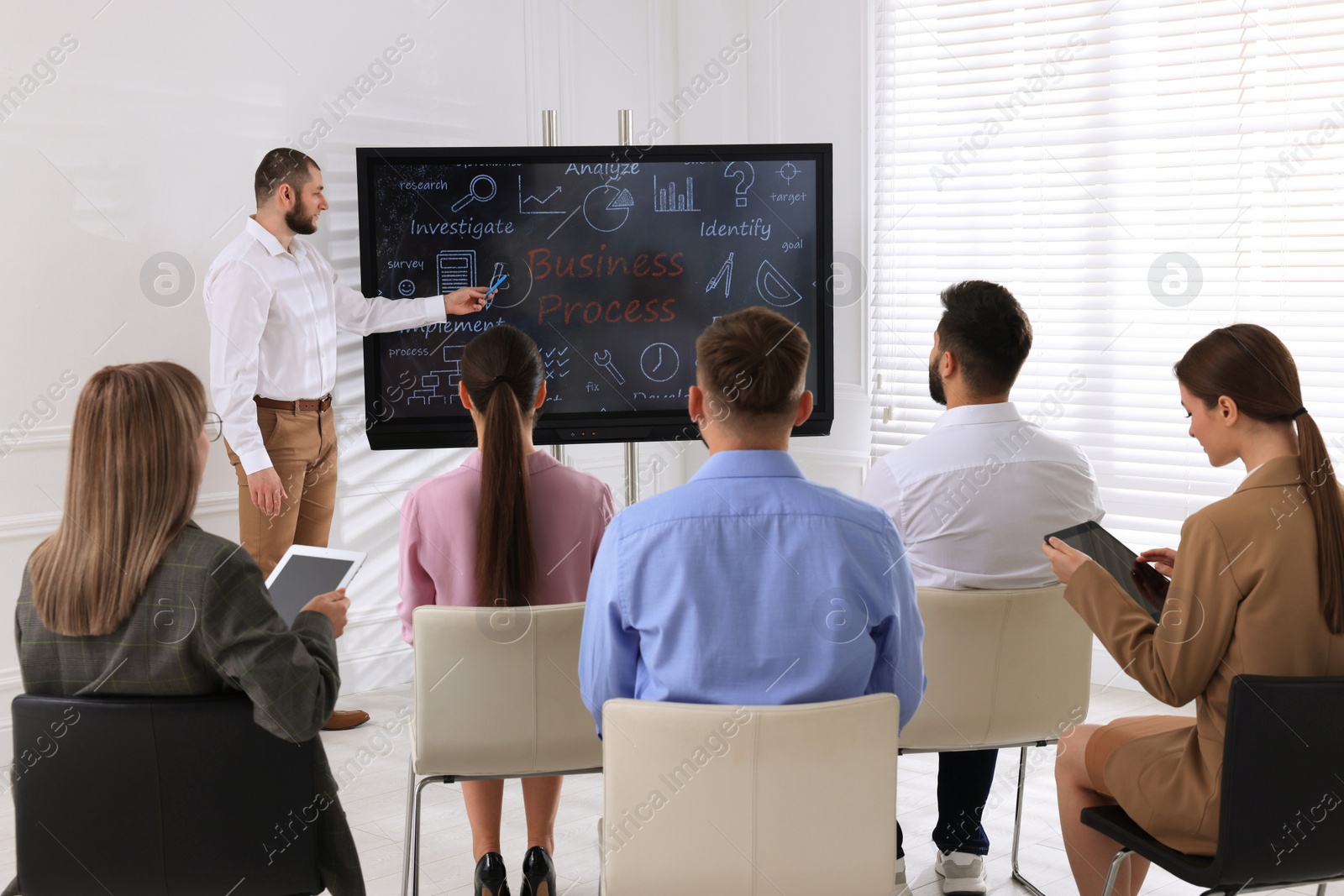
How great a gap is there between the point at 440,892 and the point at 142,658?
1.30 m

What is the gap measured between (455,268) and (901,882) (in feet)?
7.27

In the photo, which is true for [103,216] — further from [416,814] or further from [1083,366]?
[1083,366]

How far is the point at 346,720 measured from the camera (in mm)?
3730

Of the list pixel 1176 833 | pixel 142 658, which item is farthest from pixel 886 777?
pixel 142 658

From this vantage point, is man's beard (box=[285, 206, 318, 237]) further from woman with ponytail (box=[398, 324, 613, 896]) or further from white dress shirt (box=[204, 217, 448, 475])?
woman with ponytail (box=[398, 324, 613, 896])

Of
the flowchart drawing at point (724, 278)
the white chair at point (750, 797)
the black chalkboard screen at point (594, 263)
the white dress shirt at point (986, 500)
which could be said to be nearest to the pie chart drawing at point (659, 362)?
the black chalkboard screen at point (594, 263)

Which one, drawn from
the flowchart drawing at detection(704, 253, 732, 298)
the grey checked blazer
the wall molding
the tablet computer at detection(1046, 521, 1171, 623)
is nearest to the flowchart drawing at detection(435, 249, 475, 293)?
the flowchart drawing at detection(704, 253, 732, 298)

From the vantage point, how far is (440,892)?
8.54ft

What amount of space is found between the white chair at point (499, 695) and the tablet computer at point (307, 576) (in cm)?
17

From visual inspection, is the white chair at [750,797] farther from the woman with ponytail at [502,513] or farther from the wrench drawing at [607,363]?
the wrench drawing at [607,363]

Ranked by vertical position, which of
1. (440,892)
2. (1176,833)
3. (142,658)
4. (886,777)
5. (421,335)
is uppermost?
(421,335)

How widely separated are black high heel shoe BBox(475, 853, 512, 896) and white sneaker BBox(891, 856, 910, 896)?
85 centimetres

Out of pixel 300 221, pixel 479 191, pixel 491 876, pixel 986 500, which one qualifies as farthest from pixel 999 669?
pixel 300 221

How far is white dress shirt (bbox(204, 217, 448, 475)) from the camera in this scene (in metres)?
3.41
